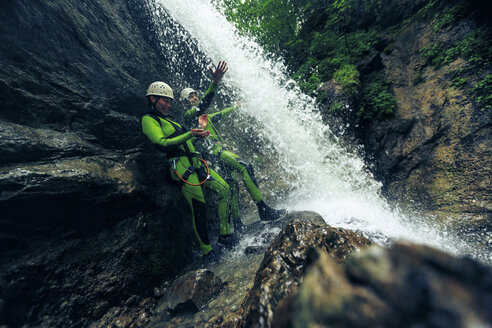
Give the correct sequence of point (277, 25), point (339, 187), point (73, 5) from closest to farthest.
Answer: point (73, 5) < point (339, 187) < point (277, 25)

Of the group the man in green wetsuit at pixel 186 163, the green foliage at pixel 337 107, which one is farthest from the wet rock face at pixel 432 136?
the man in green wetsuit at pixel 186 163

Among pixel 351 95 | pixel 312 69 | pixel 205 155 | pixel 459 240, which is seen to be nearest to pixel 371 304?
pixel 459 240

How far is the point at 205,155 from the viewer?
617cm

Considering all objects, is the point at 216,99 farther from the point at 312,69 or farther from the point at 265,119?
the point at 312,69

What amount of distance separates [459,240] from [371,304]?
13.1 feet

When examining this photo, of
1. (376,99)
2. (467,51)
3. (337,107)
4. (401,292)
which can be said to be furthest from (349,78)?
(401,292)

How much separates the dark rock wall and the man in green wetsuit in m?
0.60

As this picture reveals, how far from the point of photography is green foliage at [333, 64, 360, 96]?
20.1ft

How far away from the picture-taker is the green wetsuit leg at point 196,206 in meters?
4.02

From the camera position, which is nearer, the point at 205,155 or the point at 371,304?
the point at 371,304

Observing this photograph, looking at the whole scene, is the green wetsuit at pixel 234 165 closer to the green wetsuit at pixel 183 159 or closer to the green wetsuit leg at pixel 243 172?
the green wetsuit leg at pixel 243 172

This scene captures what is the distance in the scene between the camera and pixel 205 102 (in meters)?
5.26

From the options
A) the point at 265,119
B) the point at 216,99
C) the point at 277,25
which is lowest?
the point at 265,119

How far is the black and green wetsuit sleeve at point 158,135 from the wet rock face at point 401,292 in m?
3.44
